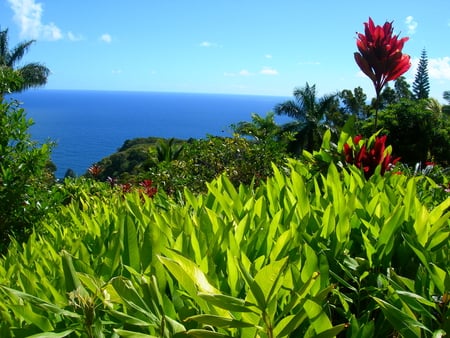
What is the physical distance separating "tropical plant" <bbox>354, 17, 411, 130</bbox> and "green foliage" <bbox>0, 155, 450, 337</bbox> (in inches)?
92.2

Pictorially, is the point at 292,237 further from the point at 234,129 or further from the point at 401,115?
the point at 401,115

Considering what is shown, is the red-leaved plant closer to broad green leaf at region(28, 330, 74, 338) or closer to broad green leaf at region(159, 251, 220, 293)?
broad green leaf at region(159, 251, 220, 293)

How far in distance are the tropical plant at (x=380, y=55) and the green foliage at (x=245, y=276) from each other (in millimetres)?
2343

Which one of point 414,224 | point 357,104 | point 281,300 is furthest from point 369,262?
point 357,104

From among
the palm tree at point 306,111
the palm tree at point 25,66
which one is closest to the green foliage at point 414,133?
the palm tree at point 306,111

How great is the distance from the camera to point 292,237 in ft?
4.72

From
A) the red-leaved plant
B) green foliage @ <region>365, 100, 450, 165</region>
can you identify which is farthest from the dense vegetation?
green foliage @ <region>365, 100, 450, 165</region>

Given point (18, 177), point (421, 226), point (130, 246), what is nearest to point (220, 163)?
point (18, 177)

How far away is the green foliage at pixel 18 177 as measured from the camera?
4.23m

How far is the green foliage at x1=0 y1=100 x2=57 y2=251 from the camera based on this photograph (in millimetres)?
4234

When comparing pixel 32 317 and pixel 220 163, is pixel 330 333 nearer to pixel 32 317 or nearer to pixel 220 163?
pixel 32 317

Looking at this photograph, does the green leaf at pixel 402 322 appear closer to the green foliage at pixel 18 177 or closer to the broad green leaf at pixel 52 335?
the broad green leaf at pixel 52 335

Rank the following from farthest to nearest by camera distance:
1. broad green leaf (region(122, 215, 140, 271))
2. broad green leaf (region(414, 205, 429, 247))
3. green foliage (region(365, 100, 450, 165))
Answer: green foliage (region(365, 100, 450, 165)) < broad green leaf (region(414, 205, 429, 247)) < broad green leaf (region(122, 215, 140, 271))

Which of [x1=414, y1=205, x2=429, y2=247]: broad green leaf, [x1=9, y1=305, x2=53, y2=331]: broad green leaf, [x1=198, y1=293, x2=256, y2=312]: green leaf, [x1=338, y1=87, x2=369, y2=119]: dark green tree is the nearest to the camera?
[x1=198, y1=293, x2=256, y2=312]: green leaf
